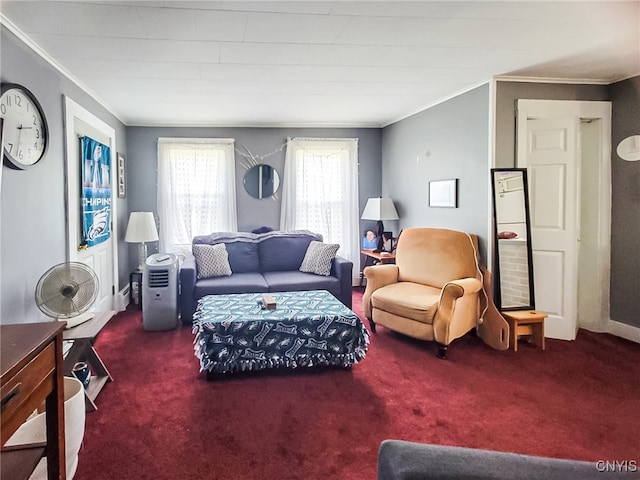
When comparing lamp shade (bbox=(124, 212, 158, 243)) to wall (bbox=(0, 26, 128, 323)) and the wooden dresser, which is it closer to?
wall (bbox=(0, 26, 128, 323))

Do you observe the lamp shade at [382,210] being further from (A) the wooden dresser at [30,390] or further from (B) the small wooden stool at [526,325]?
(A) the wooden dresser at [30,390]

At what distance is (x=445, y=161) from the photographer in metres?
4.25

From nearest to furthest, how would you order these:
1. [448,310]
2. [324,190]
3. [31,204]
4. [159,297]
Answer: [31,204] < [448,310] < [159,297] < [324,190]

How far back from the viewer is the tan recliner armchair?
3.26m

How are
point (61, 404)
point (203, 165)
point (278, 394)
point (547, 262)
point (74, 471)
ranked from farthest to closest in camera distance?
point (203, 165) < point (547, 262) < point (278, 394) < point (74, 471) < point (61, 404)

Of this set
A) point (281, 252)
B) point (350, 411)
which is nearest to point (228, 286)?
point (281, 252)

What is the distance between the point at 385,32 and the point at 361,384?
224 cm

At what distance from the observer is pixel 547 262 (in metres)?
3.66

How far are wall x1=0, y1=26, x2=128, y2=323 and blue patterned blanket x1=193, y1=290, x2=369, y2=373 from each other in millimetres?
1057

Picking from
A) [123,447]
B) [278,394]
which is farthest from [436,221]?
[123,447]

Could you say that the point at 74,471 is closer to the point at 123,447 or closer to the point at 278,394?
the point at 123,447

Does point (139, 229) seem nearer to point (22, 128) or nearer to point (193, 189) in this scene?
point (193, 189)

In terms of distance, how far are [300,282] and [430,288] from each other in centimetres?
127

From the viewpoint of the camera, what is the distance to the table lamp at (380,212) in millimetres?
5191
